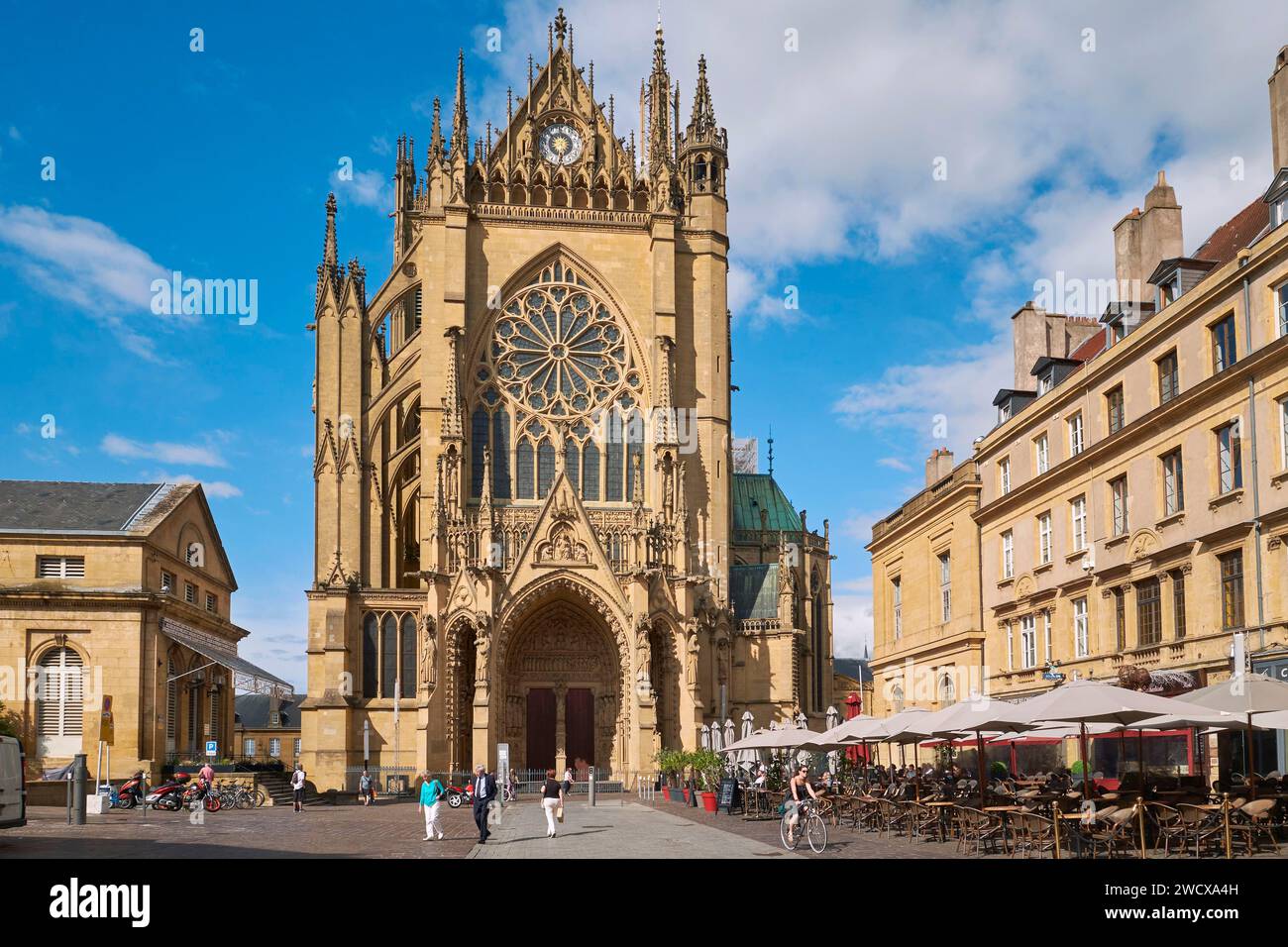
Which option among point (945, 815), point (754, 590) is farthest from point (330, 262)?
point (945, 815)

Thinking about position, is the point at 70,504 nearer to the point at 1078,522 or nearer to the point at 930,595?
the point at 930,595

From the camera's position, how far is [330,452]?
53.9 m

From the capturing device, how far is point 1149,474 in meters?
32.6

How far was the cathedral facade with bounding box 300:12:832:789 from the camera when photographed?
5062cm

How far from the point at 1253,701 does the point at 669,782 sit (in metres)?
28.4

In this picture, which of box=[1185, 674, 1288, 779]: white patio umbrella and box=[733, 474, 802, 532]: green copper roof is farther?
box=[733, 474, 802, 532]: green copper roof

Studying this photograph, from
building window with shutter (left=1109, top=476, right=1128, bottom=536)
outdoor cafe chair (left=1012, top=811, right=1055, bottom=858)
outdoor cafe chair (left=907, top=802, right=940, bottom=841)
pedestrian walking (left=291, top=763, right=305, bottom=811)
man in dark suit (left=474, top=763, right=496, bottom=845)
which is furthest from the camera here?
pedestrian walking (left=291, top=763, right=305, bottom=811)

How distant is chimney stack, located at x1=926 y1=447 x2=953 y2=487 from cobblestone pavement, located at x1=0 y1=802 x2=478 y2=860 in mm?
22803

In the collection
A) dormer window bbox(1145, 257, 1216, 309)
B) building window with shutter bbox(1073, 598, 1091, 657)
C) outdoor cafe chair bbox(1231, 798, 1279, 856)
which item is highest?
dormer window bbox(1145, 257, 1216, 309)

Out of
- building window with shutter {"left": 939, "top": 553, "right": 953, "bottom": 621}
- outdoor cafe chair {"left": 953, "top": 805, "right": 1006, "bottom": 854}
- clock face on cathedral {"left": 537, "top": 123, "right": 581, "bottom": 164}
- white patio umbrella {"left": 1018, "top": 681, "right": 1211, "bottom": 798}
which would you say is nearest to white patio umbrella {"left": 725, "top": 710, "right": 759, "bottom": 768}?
building window with shutter {"left": 939, "top": 553, "right": 953, "bottom": 621}

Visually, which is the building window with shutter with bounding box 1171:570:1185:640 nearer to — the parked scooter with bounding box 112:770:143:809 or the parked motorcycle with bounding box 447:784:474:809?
the parked motorcycle with bounding box 447:784:474:809

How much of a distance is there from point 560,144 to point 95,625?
27528mm
